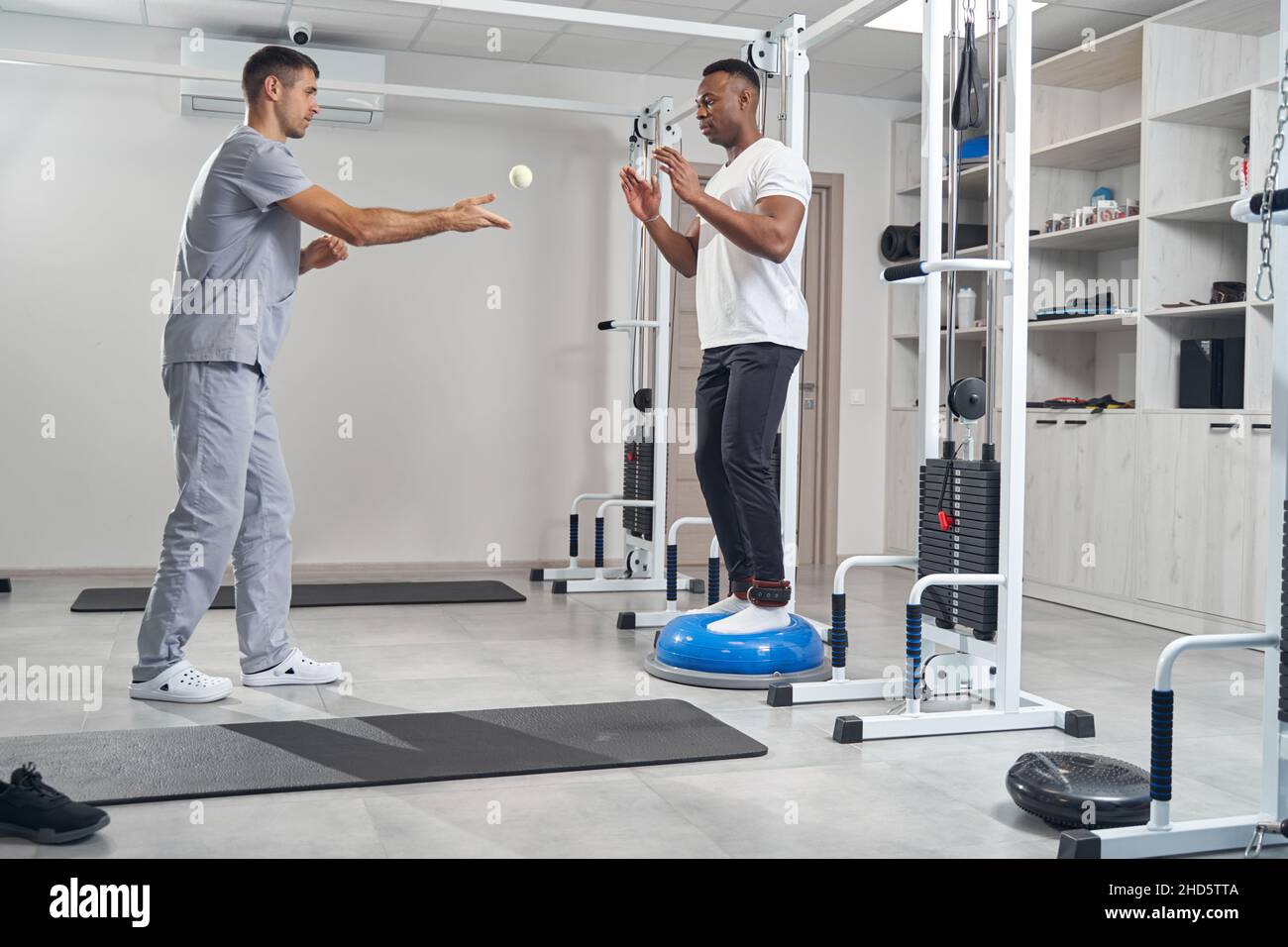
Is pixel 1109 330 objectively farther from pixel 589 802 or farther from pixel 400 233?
pixel 589 802

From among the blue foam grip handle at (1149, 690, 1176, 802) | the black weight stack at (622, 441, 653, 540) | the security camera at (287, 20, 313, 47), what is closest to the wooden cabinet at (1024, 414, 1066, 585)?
the black weight stack at (622, 441, 653, 540)

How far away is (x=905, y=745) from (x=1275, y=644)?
0.94m

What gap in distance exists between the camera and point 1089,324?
5.20 m

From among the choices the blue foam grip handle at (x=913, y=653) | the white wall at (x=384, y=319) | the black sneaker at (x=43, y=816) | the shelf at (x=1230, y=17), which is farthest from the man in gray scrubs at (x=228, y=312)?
the shelf at (x=1230, y=17)

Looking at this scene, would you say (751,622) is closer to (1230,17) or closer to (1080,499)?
(1080,499)

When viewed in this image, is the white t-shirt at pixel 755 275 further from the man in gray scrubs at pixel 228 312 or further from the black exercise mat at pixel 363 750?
the black exercise mat at pixel 363 750

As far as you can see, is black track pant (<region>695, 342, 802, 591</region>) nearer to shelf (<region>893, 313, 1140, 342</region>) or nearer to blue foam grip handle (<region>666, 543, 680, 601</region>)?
blue foam grip handle (<region>666, 543, 680, 601</region>)

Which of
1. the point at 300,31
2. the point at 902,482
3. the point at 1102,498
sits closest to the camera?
the point at 1102,498

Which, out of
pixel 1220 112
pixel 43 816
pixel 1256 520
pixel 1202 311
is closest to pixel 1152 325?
pixel 1202 311

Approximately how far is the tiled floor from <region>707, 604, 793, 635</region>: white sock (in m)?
0.20

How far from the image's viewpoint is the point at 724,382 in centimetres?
348

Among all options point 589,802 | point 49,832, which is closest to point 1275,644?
point 589,802

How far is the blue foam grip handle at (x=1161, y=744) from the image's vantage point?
198 cm

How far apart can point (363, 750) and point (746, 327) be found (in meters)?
1.50
